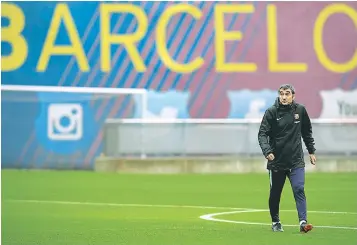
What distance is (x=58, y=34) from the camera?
4372 cm

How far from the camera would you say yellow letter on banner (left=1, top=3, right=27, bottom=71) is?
43.1 meters

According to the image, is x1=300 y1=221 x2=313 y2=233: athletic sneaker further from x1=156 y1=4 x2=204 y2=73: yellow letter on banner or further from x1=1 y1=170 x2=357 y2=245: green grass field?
x1=156 y1=4 x2=204 y2=73: yellow letter on banner

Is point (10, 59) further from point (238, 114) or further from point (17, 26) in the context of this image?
point (238, 114)

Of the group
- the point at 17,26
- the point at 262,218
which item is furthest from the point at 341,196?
the point at 17,26

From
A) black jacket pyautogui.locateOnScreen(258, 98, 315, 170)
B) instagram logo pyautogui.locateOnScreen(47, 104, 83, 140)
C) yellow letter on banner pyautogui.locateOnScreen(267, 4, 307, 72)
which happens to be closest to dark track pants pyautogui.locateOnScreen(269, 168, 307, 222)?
black jacket pyautogui.locateOnScreen(258, 98, 315, 170)

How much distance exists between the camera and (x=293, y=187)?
1399 cm

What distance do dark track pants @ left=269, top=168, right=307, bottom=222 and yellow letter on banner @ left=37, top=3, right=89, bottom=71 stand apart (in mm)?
29746

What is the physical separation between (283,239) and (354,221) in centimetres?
→ 305

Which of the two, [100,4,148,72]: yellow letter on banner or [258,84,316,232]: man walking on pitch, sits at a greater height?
[100,4,148,72]: yellow letter on banner

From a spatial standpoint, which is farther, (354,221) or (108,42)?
(108,42)

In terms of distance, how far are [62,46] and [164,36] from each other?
3959 mm

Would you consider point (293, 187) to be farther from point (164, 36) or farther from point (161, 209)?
point (164, 36)

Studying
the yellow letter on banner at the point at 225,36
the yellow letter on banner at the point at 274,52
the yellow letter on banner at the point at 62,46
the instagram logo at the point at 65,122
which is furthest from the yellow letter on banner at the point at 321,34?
the instagram logo at the point at 65,122

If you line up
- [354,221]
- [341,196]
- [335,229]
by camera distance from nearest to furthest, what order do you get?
[335,229] < [354,221] < [341,196]
